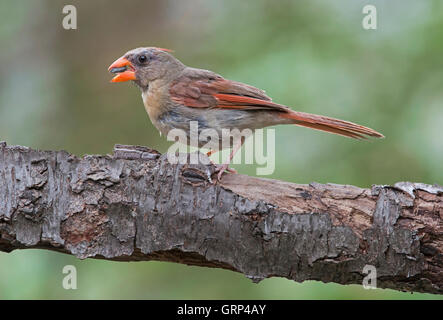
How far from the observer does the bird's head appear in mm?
4754

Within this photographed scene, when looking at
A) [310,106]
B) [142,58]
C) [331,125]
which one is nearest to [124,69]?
[142,58]

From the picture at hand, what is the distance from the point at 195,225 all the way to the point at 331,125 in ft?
4.46

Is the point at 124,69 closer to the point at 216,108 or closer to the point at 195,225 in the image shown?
the point at 216,108

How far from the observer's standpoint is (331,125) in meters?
4.17

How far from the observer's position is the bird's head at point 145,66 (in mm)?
4754

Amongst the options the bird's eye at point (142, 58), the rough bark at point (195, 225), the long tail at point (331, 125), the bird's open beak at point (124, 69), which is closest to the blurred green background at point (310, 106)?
the long tail at point (331, 125)

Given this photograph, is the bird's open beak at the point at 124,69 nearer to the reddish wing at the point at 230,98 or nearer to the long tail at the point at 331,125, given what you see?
the reddish wing at the point at 230,98

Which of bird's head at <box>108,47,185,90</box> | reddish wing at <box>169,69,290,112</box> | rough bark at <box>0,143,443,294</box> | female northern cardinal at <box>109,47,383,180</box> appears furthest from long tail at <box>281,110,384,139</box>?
bird's head at <box>108,47,185,90</box>

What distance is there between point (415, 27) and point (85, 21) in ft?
12.0

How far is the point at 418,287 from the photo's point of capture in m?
3.38

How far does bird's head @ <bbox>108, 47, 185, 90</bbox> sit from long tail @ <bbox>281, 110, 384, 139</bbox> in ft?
3.36

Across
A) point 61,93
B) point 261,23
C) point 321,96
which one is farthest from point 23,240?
point 61,93

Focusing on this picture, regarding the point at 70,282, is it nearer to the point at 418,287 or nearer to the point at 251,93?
the point at 251,93

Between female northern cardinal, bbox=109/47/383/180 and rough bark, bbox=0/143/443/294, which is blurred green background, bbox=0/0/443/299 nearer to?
Answer: female northern cardinal, bbox=109/47/383/180
